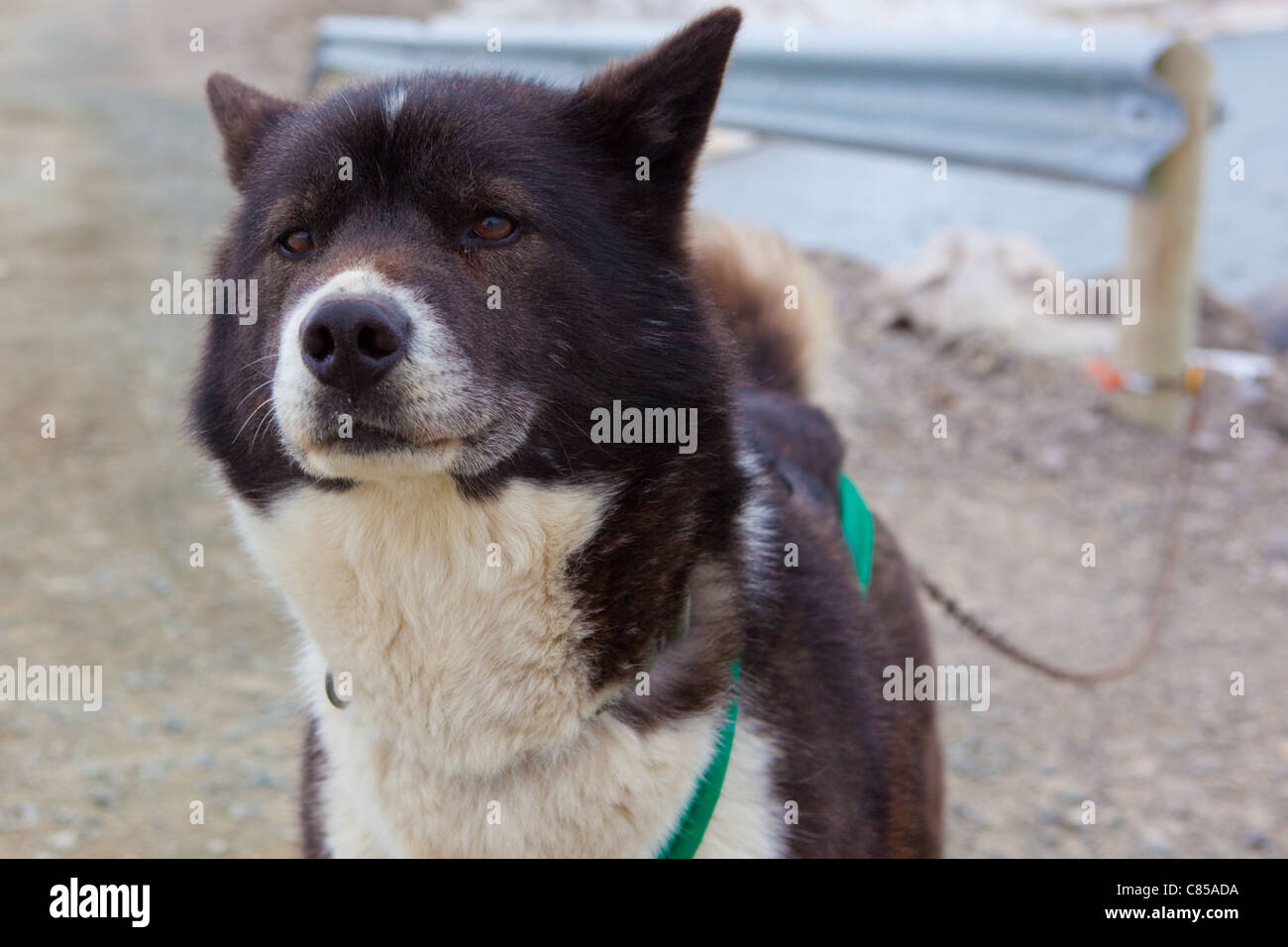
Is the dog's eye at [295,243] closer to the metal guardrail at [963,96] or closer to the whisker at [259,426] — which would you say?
the whisker at [259,426]

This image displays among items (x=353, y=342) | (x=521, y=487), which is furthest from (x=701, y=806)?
(x=353, y=342)

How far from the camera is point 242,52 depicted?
11.4m

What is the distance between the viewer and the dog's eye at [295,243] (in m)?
2.03

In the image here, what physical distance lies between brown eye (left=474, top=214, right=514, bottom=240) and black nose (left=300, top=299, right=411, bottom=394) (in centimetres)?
27

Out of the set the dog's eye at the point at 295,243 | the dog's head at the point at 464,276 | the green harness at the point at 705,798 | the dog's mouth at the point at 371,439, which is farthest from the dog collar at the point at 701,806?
the dog's eye at the point at 295,243

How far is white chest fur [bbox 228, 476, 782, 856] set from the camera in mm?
1890

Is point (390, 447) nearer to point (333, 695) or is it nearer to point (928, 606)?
point (333, 695)

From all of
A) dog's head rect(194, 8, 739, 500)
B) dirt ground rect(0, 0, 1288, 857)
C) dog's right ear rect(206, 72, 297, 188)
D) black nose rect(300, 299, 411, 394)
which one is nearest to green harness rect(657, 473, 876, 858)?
dog's head rect(194, 8, 739, 500)

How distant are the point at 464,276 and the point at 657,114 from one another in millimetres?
514

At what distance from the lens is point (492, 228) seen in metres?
1.96

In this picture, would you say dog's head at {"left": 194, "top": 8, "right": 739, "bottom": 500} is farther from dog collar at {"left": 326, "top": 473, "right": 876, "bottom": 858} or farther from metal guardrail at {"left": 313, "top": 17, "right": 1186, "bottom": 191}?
metal guardrail at {"left": 313, "top": 17, "right": 1186, "bottom": 191}

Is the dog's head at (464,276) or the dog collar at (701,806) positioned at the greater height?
the dog's head at (464,276)

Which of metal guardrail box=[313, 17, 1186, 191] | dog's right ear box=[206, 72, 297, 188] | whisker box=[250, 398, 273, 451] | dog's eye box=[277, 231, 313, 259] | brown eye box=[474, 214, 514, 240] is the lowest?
whisker box=[250, 398, 273, 451]
